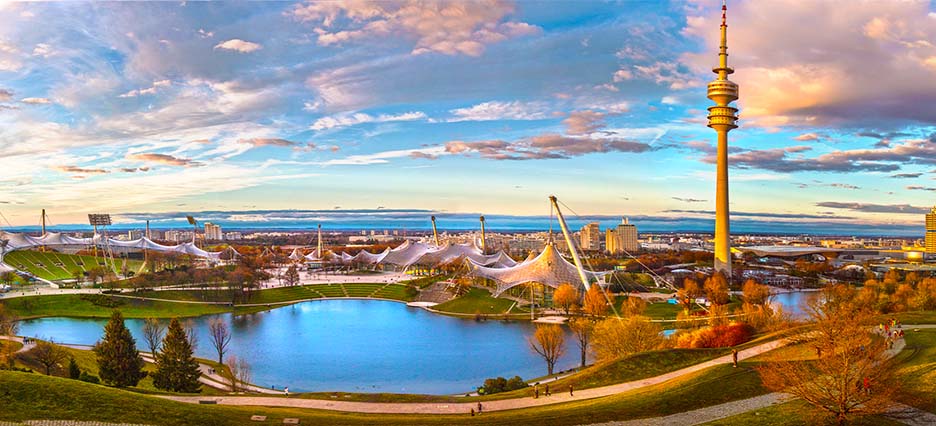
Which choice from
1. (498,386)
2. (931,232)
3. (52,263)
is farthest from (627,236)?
(498,386)

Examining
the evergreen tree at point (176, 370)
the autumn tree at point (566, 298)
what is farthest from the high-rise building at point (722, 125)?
the evergreen tree at point (176, 370)

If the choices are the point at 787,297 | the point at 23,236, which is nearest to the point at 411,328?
the point at 787,297

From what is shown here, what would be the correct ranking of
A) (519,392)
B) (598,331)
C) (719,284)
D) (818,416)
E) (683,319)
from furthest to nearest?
1. (719,284)
2. (683,319)
3. (598,331)
4. (519,392)
5. (818,416)

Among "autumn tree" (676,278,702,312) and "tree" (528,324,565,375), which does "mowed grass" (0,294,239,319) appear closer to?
"tree" (528,324,565,375)

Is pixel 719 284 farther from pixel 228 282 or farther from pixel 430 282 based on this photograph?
pixel 228 282

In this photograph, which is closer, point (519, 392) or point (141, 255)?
point (519, 392)

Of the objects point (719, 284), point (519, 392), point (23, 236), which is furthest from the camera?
point (23, 236)
